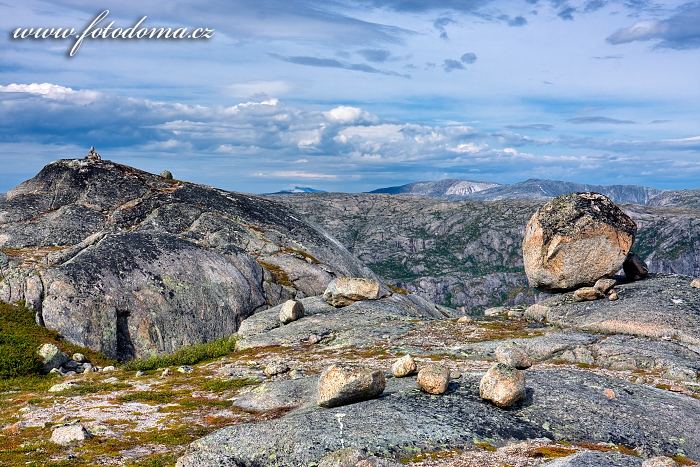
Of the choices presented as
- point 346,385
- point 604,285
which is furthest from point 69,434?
point 604,285

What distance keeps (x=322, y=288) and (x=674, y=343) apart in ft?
125

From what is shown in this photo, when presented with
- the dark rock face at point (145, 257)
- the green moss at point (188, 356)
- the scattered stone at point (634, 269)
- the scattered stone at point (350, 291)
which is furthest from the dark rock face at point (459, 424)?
the dark rock face at point (145, 257)

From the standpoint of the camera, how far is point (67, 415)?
95.5 ft

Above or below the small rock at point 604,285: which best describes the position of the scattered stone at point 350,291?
below

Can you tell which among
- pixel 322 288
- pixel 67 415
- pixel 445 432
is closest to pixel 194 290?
pixel 322 288

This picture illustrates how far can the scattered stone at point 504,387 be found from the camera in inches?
1001

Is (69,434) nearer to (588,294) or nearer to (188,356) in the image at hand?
(188,356)

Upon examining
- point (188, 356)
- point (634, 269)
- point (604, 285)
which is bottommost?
point (188, 356)

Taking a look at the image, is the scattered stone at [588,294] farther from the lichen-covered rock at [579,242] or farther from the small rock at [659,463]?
the small rock at [659,463]

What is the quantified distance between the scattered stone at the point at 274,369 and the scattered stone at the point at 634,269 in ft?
103

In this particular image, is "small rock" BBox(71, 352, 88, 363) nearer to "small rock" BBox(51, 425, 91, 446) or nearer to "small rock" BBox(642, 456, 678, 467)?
"small rock" BBox(51, 425, 91, 446)

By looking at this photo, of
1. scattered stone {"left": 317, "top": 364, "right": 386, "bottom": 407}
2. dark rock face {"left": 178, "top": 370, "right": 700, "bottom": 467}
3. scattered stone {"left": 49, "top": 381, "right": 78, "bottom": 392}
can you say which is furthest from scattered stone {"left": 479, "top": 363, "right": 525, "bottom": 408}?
scattered stone {"left": 49, "top": 381, "right": 78, "bottom": 392}

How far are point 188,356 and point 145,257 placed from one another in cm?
1472

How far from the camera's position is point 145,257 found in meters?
55.6
